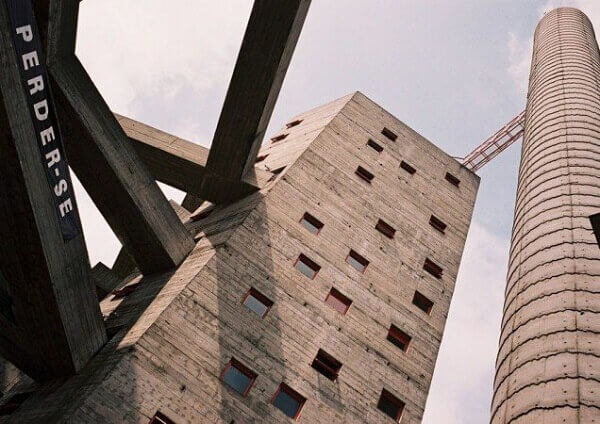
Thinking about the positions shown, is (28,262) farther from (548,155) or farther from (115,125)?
(548,155)

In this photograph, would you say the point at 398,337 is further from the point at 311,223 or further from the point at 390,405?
the point at 311,223

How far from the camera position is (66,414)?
1277 centimetres

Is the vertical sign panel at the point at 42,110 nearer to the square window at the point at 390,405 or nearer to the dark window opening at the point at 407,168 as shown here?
the square window at the point at 390,405

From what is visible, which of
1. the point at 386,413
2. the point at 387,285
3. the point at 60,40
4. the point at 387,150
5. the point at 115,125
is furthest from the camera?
the point at 387,150

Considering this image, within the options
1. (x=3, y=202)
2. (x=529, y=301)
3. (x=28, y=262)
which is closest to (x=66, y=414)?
(x=28, y=262)

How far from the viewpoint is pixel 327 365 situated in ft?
54.5

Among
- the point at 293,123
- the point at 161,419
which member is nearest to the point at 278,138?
the point at 293,123

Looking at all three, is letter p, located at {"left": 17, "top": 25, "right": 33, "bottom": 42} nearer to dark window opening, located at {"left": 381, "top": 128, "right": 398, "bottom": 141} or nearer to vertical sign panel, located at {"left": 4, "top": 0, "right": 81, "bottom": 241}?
vertical sign panel, located at {"left": 4, "top": 0, "right": 81, "bottom": 241}

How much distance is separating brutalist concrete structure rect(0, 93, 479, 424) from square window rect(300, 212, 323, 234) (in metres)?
0.05

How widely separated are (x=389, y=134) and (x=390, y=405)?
42.2ft

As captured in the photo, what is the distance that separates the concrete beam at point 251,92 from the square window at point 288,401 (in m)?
7.58

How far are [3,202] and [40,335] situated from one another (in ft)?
12.9

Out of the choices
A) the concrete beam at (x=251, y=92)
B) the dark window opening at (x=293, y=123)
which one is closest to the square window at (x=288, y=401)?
the concrete beam at (x=251, y=92)

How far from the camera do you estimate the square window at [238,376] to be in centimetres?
1488
